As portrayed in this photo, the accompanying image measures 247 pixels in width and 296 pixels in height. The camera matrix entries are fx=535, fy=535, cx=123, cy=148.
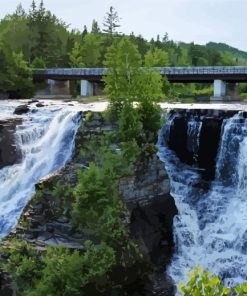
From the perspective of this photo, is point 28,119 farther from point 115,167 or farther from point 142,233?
point 142,233

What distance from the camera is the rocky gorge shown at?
82.1 feet

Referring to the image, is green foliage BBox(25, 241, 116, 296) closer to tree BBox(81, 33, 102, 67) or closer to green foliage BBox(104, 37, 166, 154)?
green foliage BBox(104, 37, 166, 154)

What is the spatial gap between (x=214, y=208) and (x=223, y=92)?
30.6m

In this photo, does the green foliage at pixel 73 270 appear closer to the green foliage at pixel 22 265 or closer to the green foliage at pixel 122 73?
the green foliage at pixel 22 265

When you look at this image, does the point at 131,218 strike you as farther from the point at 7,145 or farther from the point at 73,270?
the point at 7,145

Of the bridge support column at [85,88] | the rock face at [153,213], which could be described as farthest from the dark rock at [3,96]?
the rock face at [153,213]

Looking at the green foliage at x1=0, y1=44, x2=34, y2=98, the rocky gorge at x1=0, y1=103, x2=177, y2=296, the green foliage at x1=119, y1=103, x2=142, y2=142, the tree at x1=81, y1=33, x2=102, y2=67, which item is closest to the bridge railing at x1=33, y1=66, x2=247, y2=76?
the green foliage at x1=0, y1=44, x2=34, y2=98

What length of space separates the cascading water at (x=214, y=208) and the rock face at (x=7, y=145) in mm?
9530

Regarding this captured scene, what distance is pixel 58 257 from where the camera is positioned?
22984mm

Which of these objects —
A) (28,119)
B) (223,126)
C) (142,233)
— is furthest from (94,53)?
(142,233)

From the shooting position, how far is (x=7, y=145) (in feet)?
115

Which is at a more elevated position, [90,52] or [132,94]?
[90,52]

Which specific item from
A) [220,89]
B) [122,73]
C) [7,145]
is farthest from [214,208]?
[220,89]

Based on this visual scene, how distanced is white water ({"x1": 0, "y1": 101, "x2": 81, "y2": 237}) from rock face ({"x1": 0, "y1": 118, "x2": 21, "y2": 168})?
14.7 inches
